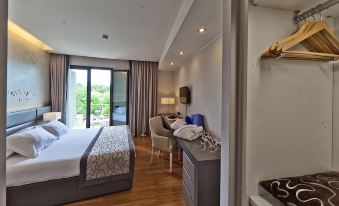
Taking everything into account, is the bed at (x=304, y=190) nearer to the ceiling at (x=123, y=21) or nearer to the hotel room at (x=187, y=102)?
the hotel room at (x=187, y=102)

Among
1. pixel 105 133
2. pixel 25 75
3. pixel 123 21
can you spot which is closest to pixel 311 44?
pixel 123 21

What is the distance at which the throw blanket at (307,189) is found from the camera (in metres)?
0.74

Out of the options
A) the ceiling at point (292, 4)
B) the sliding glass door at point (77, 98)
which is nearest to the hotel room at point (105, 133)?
the sliding glass door at point (77, 98)

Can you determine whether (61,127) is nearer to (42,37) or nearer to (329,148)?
(42,37)

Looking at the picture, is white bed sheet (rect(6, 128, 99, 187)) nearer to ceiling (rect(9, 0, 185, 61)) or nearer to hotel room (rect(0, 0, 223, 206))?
hotel room (rect(0, 0, 223, 206))

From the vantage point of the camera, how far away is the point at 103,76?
5539 millimetres

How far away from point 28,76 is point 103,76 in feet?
7.23

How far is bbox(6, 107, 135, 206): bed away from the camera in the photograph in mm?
1906

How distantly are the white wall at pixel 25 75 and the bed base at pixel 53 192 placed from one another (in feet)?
5.66

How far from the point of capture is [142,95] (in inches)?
227

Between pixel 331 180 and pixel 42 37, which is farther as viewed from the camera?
pixel 42 37

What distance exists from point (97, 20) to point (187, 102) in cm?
258

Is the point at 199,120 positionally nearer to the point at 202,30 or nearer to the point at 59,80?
the point at 202,30

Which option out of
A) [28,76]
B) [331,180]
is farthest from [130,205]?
[28,76]
